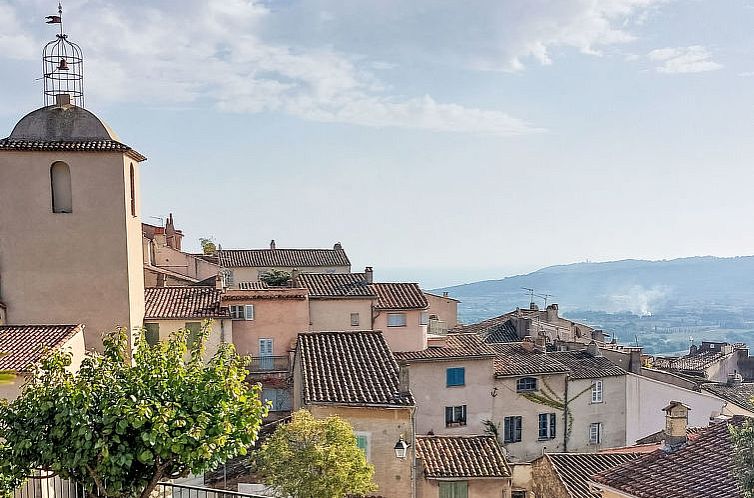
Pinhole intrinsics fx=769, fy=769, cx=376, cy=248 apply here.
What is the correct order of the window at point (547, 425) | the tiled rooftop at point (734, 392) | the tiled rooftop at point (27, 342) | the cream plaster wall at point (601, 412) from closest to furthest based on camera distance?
the tiled rooftop at point (27, 342) < the tiled rooftop at point (734, 392) < the window at point (547, 425) < the cream plaster wall at point (601, 412)

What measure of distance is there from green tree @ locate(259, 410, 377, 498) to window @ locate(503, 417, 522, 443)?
20.7 m

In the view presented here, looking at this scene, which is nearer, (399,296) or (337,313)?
(337,313)

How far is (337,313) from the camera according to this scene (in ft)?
118

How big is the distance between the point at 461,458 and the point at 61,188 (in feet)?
55.0

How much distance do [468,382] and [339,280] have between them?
808 centimetres

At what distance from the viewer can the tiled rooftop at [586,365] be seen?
133ft

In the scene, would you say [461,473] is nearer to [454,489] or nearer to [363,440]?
[454,489]

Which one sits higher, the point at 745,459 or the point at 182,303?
the point at 182,303

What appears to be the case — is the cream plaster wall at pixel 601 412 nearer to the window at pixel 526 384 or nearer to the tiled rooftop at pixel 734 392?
the window at pixel 526 384

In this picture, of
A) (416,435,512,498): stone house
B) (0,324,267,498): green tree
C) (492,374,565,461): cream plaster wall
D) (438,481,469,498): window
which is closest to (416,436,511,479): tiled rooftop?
(416,435,512,498): stone house

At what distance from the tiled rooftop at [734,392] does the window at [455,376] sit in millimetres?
13557

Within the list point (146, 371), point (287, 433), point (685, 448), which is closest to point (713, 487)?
point (685, 448)

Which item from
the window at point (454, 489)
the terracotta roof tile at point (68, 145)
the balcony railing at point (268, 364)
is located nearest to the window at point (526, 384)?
the balcony railing at point (268, 364)

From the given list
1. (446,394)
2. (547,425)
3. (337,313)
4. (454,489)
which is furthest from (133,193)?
(547,425)
